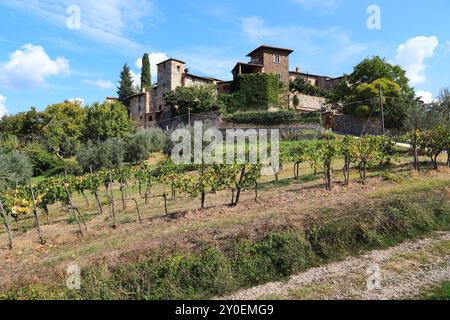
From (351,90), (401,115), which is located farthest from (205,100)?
(401,115)

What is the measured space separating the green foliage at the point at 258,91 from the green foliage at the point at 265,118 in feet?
18.4

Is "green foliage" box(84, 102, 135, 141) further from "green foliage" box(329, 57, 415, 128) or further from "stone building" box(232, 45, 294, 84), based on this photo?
"green foliage" box(329, 57, 415, 128)

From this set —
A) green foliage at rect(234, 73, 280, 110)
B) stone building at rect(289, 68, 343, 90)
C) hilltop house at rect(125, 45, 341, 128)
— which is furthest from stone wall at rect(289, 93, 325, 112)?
stone building at rect(289, 68, 343, 90)

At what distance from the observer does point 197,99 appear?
146 ft

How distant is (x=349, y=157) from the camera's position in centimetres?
1420

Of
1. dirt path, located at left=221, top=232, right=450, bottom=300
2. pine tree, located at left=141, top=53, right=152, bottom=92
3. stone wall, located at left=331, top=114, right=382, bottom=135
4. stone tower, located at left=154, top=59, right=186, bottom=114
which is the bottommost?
dirt path, located at left=221, top=232, right=450, bottom=300

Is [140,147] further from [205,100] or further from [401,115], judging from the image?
[401,115]

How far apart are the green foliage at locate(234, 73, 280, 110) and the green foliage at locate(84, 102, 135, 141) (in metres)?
15.3

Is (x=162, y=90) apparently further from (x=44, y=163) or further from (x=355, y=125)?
(x=355, y=125)

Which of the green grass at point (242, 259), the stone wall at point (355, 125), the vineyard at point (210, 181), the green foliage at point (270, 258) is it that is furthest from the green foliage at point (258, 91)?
the green foliage at point (270, 258)

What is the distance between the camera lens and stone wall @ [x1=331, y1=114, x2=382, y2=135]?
3754 cm

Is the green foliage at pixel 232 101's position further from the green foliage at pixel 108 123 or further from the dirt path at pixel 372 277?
the dirt path at pixel 372 277

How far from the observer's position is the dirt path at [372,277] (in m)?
6.69

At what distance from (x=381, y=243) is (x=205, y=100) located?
3701 centimetres
